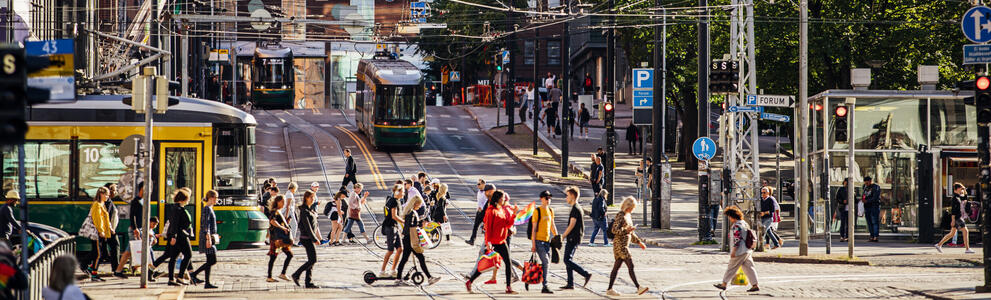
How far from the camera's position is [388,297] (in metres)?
16.1

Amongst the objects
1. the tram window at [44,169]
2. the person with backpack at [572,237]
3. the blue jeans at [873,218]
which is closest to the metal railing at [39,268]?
the tram window at [44,169]

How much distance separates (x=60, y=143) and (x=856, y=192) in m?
17.2

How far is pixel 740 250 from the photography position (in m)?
16.5

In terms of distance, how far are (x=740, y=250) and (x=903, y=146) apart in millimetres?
12493

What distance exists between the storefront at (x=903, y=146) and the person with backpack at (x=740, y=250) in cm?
1096

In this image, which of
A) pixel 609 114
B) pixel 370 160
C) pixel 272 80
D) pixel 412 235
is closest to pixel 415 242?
pixel 412 235

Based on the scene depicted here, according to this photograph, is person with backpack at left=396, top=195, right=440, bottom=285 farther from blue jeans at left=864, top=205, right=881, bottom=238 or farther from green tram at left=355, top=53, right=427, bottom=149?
green tram at left=355, top=53, right=427, bottom=149

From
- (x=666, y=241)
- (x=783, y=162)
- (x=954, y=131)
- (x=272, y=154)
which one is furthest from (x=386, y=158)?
(x=954, y=131)

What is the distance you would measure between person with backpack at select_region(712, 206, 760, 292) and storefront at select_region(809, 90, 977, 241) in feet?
36.0

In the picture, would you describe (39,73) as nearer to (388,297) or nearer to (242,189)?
(388,297)

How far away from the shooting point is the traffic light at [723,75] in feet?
79.2

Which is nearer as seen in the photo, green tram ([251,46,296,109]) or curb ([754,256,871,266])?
curb ([754,256,871,266])

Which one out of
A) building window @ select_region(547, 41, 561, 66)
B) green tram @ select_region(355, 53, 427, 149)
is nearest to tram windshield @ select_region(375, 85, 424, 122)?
green tram @ select_region(355, 53, 427, 149)

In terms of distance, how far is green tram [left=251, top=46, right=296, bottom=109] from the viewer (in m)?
57.3
